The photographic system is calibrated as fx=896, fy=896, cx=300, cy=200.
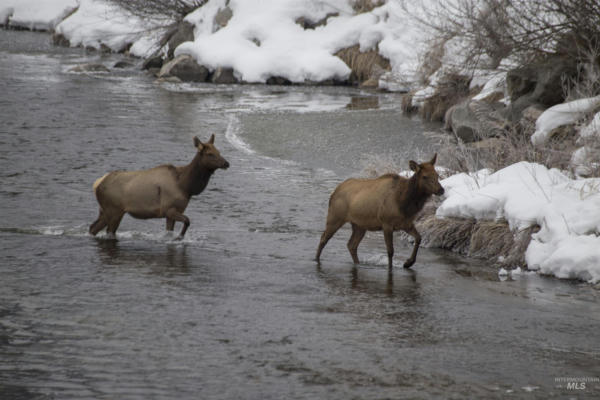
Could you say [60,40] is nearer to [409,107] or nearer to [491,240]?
[409,107]

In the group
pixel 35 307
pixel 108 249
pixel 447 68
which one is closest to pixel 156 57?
pixel 447 68

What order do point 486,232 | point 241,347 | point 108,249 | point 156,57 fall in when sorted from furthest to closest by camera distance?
point 156,57 → point 486,232 → point 108,249 → point 241,347

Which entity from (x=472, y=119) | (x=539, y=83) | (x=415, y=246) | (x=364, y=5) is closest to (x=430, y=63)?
(x=472, y=119)

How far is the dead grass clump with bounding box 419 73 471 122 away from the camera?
23388 millimetres

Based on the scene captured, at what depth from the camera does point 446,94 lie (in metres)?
23.7

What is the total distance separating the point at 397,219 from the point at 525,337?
2.52 m

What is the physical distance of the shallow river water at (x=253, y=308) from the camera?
263 inches

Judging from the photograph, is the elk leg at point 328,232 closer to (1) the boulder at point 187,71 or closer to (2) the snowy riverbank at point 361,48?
(2) the snowy riverbank at point 361,48

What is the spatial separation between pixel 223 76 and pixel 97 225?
21.9m

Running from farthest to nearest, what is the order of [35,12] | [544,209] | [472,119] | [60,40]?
[35,12] → [60,40] → [472,119] → [544,209]

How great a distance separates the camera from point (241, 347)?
736 cm

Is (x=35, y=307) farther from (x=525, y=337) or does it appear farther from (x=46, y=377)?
(x=525, y=337)

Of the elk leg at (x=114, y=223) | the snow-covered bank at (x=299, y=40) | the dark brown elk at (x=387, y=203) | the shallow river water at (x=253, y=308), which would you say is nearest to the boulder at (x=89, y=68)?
the snow-covered bank at (x=299, y=40)

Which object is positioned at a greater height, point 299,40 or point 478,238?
point 299,40
